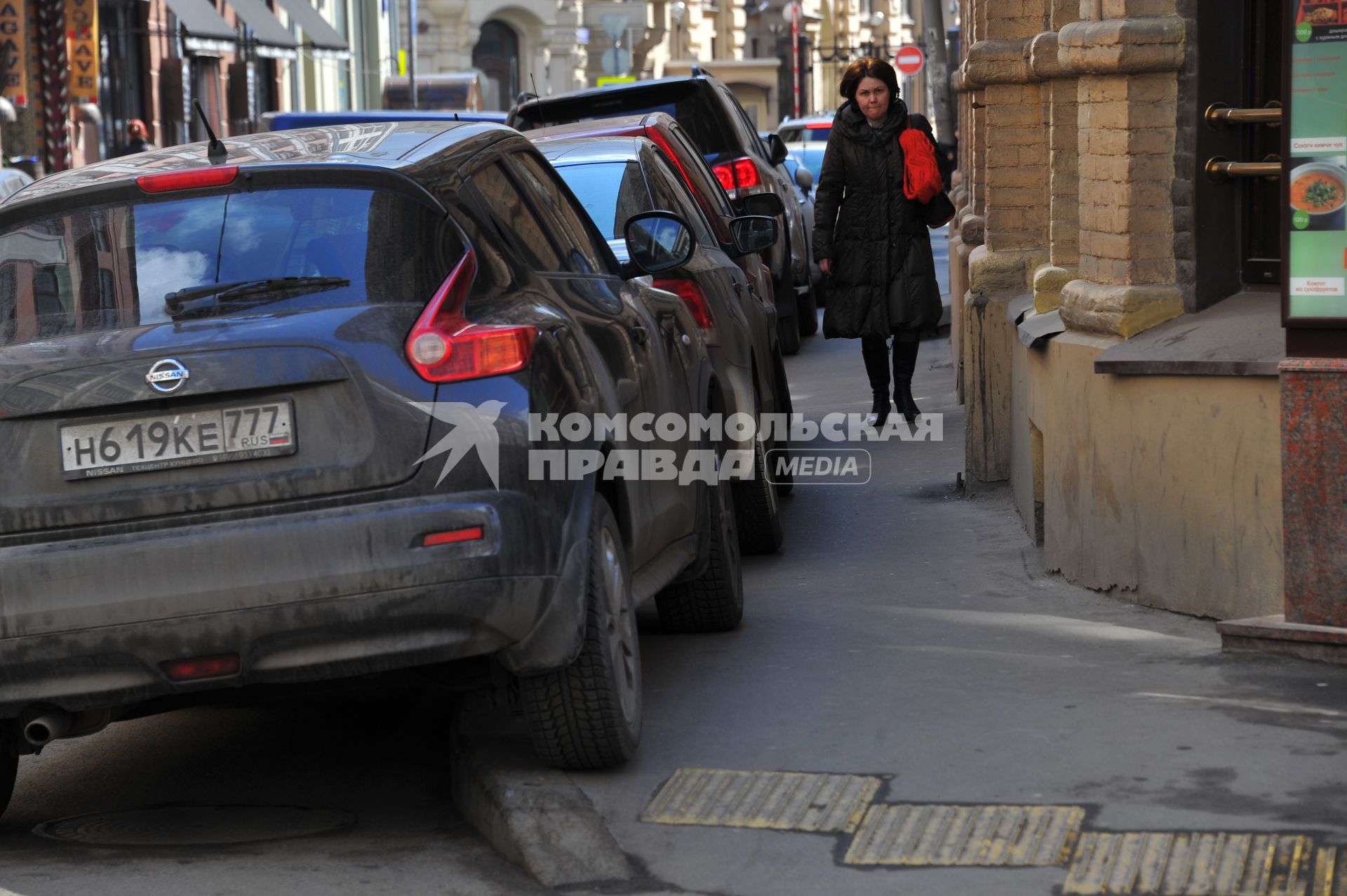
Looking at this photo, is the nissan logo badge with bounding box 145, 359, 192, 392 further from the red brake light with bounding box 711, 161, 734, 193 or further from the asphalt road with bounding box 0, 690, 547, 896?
the red brake light with bounding box 711, 161, 734, 193

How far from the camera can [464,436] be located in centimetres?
465

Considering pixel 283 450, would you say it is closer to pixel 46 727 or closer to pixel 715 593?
pixel 46 727

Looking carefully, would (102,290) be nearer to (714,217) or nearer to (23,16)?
(714,217)

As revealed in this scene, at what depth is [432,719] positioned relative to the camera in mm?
6285

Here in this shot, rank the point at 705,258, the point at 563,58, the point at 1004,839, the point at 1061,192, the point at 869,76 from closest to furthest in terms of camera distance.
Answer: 1. the point at 1004,839
2. the point at 705,258
3. the point at 1061,192
4. the point at 869,76
5. the point at 563,58

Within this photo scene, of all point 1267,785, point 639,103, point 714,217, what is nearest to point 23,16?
point 639,103

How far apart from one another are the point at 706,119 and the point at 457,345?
35.1 ft

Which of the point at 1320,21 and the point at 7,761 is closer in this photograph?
the point at 7,761

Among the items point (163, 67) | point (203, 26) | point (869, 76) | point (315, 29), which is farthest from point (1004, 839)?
point (315, 29)

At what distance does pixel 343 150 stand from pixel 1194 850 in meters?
2.58

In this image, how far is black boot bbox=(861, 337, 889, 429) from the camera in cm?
1138

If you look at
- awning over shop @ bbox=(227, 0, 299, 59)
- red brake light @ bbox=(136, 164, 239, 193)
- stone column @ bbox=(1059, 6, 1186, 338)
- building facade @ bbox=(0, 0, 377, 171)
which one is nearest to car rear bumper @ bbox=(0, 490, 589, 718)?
red brake light @ bbox=(136, 164, 239, 193)

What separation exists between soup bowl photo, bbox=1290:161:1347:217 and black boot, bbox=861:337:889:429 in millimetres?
5572

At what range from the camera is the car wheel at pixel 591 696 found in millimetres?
4953
